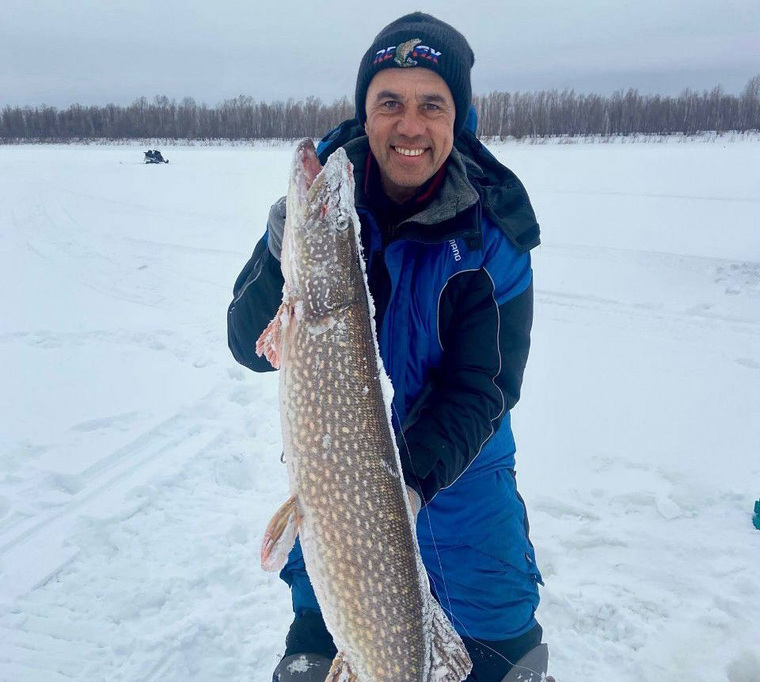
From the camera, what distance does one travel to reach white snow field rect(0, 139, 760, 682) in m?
2.59

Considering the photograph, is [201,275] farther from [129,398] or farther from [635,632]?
[635,632]

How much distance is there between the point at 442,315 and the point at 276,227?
67 centimetres

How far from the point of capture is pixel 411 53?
2020 millimetres

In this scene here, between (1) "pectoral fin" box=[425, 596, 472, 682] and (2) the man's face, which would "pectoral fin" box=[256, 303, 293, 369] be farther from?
(1) "pectoral fin" box=[425, 596, 472, 682]

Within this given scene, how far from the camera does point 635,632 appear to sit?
2670 mm

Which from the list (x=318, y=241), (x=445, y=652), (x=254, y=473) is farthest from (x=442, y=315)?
(x=254, y=473)

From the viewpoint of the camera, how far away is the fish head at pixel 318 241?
182cm

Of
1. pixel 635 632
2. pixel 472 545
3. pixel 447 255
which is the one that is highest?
pixel 447 255

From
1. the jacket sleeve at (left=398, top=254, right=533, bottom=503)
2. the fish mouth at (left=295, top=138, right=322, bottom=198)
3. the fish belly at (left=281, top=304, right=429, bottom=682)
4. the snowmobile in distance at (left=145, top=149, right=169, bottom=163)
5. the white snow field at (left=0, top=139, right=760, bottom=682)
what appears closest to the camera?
the fish belly at (left=281, top=304, right=429, bottom=682)

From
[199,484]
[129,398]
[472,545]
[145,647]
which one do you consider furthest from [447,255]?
[129,398]

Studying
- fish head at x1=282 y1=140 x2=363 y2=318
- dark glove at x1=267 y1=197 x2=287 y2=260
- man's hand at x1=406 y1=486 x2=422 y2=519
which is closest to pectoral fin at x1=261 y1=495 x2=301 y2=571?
man's hand at x1=406 y1=486 x2=422 y2=519

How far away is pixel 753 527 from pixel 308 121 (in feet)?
187

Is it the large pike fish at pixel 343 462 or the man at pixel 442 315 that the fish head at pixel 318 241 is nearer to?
the large pike fish at pixel 343 462

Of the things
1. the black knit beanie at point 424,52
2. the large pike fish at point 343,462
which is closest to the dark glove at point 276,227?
the large pike fish at point 343,462
